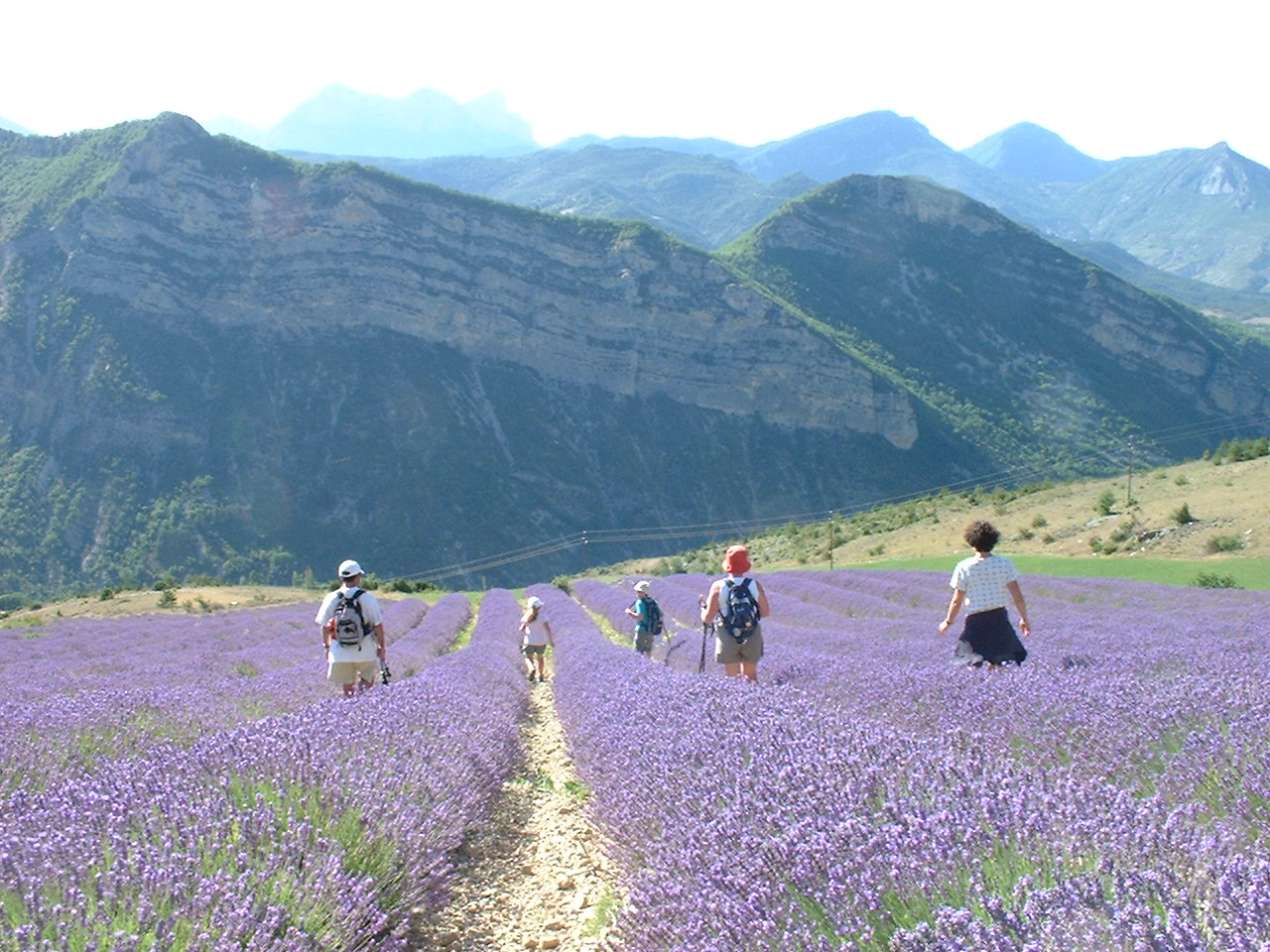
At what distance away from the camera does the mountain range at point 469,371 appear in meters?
58.3

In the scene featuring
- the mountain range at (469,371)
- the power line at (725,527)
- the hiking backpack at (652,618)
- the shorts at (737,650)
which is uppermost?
the mountain range at (469,371)

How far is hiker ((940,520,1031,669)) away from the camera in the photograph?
6.60m

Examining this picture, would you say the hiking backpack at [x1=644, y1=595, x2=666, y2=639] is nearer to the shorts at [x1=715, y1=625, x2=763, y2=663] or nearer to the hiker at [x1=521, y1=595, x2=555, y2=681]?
the hiker at [x1=521, y1=595, x2=555, y2=681]

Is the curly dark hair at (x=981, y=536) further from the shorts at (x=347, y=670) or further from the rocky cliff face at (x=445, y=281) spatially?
the rocky cliff face at (x=445, y=281)

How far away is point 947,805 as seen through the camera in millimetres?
2711

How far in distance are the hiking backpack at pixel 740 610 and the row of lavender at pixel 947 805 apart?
0.67m

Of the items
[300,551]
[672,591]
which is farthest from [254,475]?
[672,591]

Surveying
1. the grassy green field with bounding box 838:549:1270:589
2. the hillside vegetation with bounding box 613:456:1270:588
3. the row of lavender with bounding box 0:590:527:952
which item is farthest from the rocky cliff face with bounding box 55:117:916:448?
the row of lavender with bounding box 0:590:527:952

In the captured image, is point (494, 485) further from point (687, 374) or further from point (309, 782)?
point (309, 782)

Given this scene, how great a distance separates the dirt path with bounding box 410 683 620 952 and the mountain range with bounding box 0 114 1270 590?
169 ft

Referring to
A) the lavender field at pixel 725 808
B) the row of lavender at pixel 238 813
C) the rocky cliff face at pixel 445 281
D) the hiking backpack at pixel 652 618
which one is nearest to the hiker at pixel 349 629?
the row of lavender at pixel 238 813

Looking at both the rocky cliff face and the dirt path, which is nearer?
the dirt path

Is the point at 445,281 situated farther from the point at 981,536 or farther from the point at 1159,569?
the point at 981,536

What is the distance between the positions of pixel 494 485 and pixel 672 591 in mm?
41268
